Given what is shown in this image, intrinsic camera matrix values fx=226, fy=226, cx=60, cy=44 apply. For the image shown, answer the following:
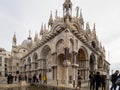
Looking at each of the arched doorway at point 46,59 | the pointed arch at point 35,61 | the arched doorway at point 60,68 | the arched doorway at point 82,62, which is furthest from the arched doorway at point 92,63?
the pointed arch at point 35,61

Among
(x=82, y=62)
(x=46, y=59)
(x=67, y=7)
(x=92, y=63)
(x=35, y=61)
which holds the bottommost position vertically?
(x=92, y=63)

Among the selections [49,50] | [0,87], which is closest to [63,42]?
[49,50]

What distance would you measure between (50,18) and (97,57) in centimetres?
1568

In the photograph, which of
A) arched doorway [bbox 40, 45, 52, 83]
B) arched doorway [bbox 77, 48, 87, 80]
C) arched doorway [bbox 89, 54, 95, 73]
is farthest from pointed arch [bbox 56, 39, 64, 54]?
arched doorway [bbox 89, 54, 95, 73]

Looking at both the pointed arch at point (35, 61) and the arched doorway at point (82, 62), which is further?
the pointed arch at point (35, 61)

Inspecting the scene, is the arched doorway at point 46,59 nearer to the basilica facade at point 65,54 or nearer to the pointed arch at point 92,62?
the basilica facade at point 65,54

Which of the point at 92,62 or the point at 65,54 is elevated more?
the point at 65,54

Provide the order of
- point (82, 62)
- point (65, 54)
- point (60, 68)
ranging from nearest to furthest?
point (65, 54) < point (60, 68) < point (82, 62)

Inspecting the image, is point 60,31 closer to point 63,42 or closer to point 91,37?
point 63,42

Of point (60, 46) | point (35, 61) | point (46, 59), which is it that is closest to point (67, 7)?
point (60, 46)

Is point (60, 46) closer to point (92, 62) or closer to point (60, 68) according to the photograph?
point (60, 68)

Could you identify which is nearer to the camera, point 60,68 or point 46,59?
point 60,68

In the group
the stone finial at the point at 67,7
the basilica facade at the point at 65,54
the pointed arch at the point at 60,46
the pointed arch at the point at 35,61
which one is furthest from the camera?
the pointed arch at the point at 35,61

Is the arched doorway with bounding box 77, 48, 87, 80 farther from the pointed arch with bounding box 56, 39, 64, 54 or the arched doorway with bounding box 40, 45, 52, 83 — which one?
the arched doorway with bounding box 40, 45, 52, 83
